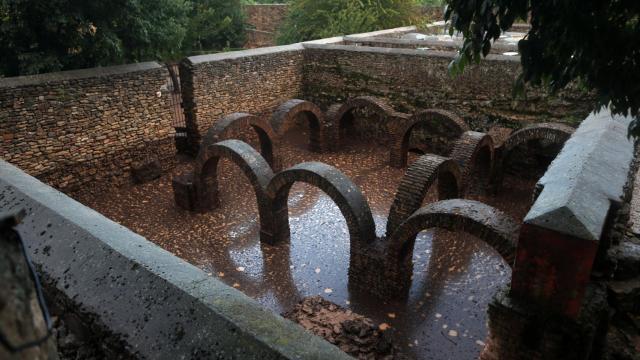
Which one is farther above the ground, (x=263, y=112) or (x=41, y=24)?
(x=41, y=24)

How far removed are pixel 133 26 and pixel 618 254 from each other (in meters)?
10.8

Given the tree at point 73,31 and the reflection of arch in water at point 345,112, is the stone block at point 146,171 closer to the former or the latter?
the tree at point 73,31

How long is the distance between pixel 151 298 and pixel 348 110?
11216 mm

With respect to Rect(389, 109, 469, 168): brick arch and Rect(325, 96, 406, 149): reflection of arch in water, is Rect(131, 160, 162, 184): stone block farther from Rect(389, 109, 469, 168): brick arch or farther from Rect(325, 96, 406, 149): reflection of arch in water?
Rect(389, 109, 469, 168): brick arch

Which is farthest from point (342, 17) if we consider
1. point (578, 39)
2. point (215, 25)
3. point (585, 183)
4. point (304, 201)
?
point (578, 39)

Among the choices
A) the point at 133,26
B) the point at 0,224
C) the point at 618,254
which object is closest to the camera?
the point at 0,224

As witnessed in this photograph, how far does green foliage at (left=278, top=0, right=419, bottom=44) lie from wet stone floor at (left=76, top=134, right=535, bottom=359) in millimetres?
9748

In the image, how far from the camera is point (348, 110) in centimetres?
1318

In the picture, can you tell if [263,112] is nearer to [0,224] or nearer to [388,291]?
[388,291]

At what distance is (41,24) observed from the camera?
9.60 m

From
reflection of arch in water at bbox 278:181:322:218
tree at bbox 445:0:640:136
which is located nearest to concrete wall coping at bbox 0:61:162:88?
reflection of arch in water at bbox 278:181:322:218

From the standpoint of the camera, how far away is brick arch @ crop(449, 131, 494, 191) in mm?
9461

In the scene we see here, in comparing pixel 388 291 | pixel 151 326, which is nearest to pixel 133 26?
pixel 388 291

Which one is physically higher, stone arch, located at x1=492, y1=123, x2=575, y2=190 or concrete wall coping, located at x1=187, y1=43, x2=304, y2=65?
concrete wall coping, located at x1=187, y1=43, x2=304, y2=65
